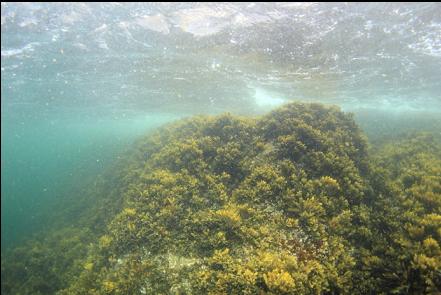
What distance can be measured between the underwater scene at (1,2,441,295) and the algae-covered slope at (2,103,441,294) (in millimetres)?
44

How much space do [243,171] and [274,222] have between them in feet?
8.12

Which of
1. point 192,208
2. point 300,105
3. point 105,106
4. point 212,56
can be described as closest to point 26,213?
point 105,106

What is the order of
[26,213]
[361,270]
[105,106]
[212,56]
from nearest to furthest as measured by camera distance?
1. [361,270]
2. [212,56]
3. [26,213]
4. [105,106]

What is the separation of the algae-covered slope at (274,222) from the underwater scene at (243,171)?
0.14 ft

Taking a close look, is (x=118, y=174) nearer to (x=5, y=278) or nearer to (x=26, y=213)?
(x=5, y=278)

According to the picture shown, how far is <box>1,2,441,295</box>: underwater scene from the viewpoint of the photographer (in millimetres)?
6000

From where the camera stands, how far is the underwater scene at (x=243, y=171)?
6.00m

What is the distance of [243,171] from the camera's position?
29.7 feet

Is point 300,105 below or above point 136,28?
below

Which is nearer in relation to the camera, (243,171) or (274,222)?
(274,222)

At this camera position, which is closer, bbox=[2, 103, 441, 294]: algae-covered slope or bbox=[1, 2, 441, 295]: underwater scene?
bbox=[2, 103, 441, 294]: algae-covered slope

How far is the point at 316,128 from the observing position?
10312 millimetres

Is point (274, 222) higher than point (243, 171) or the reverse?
the reverse

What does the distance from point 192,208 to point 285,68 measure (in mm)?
16402
